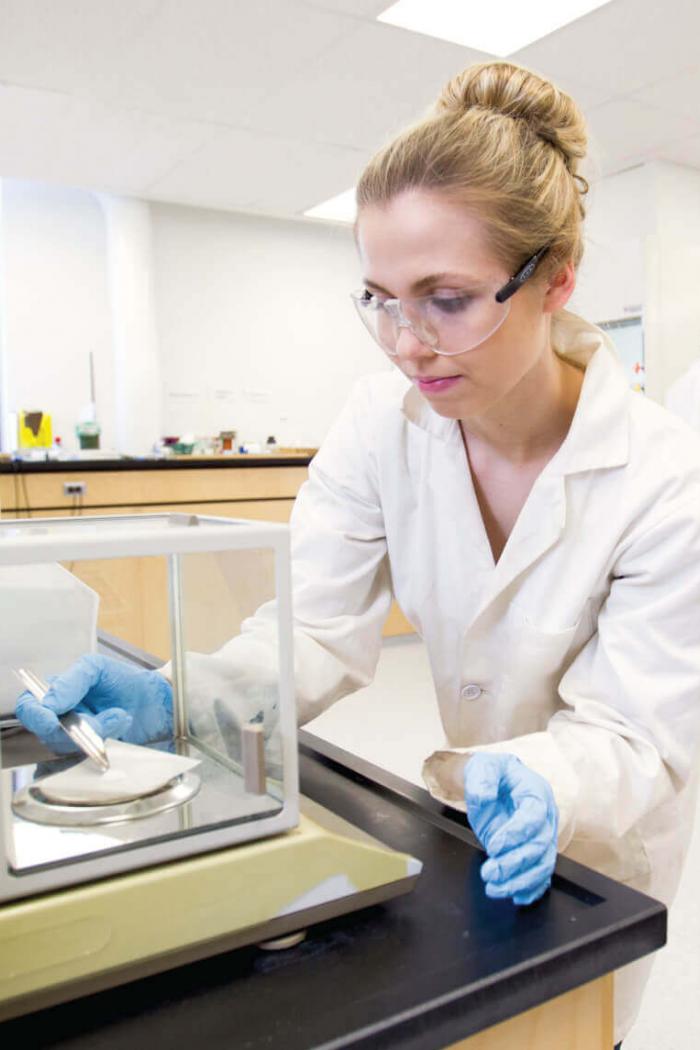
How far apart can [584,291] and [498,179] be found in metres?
0.38

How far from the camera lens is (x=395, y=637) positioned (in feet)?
15.8

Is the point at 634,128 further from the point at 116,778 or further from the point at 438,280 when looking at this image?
the point at 116,778

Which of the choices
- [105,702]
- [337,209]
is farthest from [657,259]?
[105,702]

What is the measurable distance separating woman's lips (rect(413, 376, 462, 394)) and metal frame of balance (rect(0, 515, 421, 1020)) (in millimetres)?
421

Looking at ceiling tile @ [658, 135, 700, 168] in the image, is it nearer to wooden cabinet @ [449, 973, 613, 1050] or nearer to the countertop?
the countertop

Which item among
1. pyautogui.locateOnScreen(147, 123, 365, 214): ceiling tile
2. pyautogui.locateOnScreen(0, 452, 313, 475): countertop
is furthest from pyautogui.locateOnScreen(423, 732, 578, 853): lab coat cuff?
pyautogui.locateOnScreen(147, 123, 365, 214): ceiling tile

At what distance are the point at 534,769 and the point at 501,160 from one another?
671 mm

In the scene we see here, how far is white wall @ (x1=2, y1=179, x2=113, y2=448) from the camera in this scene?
5.40 meters

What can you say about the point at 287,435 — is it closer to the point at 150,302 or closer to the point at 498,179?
the point at 150,302

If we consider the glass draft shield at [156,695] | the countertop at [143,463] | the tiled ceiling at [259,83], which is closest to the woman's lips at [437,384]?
the glass draft shield at [156,695]

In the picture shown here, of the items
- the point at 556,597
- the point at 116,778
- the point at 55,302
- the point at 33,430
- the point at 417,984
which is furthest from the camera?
the point at 55,302

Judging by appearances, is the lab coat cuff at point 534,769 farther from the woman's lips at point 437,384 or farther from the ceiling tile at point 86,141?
the ceiling tile at point 86,141

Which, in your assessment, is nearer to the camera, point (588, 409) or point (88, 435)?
point (588, 409)

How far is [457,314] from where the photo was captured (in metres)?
0.99
